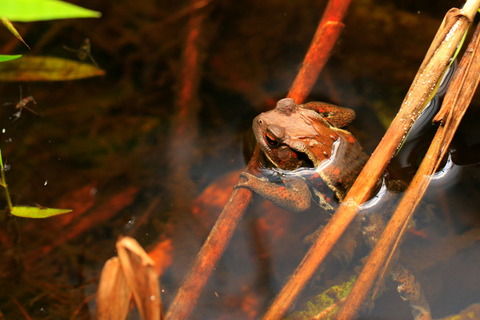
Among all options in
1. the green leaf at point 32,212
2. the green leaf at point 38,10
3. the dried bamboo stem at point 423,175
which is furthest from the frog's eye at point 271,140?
the green leaf at point 38,10

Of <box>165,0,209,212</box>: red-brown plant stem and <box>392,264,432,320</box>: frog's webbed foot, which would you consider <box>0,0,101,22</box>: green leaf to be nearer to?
<box>165,0,209,212</box>: red-brown plant stem

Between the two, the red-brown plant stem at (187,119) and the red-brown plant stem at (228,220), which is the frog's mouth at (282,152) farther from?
the red-brown plant stem at (187,119)

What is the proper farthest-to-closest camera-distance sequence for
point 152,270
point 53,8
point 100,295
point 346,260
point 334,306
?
point 346,260 → point 334,306 → point 100,295 → point 152,270 → point 53,8

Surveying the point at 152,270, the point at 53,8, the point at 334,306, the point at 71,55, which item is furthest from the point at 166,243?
the point at 53,8

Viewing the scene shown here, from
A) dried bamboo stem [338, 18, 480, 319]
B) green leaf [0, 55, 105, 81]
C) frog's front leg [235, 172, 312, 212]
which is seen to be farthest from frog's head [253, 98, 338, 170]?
green leaf [0, 55, 105, 81]

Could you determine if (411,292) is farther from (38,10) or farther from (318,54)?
(38,10)

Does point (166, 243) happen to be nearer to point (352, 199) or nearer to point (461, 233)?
point (352, 199)

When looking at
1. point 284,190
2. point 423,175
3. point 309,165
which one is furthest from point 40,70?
point 423,175
